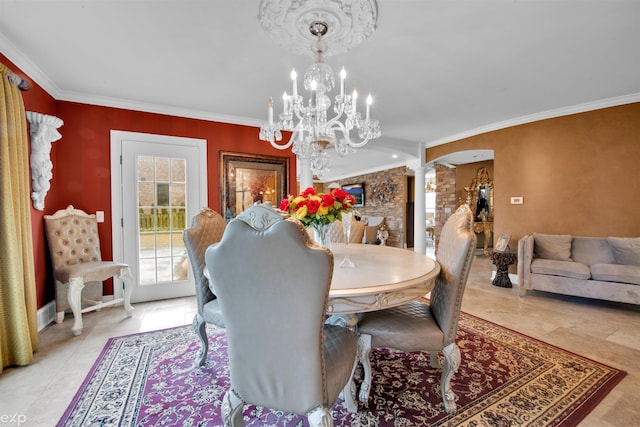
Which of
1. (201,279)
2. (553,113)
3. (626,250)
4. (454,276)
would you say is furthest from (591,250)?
(201,279)

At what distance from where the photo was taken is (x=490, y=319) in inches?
112

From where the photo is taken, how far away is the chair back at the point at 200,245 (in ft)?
6.14

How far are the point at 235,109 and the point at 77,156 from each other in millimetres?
1805

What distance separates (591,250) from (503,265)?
962 mm

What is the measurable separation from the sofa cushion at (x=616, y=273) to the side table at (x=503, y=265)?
2.89ft

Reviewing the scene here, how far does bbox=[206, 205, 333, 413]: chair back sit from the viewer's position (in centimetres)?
91

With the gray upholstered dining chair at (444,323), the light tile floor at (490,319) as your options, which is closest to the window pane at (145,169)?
the light tile floor at (490,319)

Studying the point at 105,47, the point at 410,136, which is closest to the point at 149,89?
the point at 105,47

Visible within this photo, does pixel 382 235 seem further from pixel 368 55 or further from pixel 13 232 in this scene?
pixel 13 232

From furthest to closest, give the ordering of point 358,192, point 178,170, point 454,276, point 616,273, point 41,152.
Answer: point 358,192 < point 178,170 < point 616,273 < point 41,152 < point 454,276

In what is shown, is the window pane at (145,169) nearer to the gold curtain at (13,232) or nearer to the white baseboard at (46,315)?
the gold curtain at (13,232)

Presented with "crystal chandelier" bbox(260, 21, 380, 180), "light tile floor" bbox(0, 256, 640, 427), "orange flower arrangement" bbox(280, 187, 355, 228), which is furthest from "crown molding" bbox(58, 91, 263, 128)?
"orange flower arrangement" bbox(280, 187, 355, 228)

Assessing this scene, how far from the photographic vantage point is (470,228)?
62.5 inches

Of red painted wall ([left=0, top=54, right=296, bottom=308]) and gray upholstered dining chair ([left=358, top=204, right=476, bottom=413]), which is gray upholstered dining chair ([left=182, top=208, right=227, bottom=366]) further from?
red painted wall ([left=0, top=54, right=296, bottom=308])
